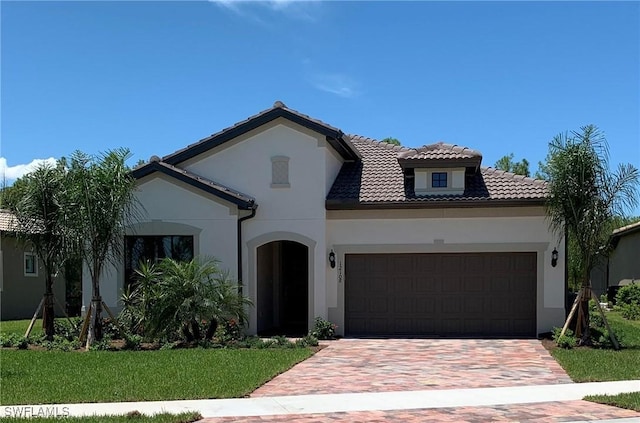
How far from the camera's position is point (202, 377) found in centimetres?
1198

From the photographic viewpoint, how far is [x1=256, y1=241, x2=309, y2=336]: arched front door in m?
21.6

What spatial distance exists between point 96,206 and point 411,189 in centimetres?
880

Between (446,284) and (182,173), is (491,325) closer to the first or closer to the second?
(446,284)

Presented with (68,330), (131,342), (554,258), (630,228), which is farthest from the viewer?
(630,228)

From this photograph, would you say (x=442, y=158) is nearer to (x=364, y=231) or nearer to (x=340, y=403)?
(x=364, y=231)

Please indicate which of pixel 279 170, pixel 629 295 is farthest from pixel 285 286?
pixel 629 295

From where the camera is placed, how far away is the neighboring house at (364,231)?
62.7 ft

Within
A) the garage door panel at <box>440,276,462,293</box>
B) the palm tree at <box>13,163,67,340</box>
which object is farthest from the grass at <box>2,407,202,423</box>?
the garage door panel at <box>440,276,462,293</box>

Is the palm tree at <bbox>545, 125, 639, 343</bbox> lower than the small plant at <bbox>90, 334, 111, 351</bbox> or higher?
higher

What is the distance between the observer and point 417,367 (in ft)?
44.5

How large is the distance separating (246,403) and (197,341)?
7.10m

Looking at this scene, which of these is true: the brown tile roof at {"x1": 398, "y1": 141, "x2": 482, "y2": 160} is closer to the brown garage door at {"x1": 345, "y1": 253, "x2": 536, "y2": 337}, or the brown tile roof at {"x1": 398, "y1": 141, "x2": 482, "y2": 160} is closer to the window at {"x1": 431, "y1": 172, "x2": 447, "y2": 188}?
the window at {"x1": 431, "y1": 172, "x2": 447, "y2": 188}

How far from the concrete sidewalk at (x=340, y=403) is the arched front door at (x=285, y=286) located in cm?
1069

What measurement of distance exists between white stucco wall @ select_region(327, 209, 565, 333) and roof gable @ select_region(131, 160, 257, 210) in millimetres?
2666
